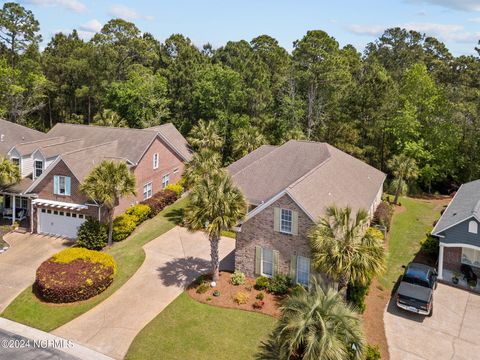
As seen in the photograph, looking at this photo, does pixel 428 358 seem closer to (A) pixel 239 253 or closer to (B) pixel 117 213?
(A) pixel 239 253

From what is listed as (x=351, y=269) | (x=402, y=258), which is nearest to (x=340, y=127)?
(x=402, y=258)

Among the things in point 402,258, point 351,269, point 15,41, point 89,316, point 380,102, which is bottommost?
point 89,316

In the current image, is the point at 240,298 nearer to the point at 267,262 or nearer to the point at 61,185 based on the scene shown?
the point at 267,262

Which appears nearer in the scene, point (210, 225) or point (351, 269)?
point (351, 269)

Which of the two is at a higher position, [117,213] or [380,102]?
[380,102]

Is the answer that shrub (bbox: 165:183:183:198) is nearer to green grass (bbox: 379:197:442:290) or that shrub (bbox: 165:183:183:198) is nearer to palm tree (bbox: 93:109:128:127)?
palm tree (bbox: 93:109:128:127)

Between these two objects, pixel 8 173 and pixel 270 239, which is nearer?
pixel 270 239

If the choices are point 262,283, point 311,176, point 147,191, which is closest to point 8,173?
point 147,191
